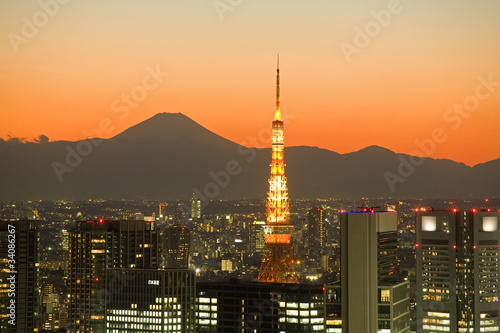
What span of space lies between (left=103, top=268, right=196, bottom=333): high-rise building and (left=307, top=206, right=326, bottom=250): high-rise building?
3012 cm

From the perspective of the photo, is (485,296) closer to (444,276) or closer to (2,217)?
(444,276)

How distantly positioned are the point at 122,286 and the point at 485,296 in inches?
715

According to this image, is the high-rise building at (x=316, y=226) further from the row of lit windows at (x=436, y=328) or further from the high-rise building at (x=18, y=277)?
the high-rise building at (x=18, y=277)

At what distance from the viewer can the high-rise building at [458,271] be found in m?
44.8

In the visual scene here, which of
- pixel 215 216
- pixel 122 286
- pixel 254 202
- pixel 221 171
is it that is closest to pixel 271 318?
pixel 122 286

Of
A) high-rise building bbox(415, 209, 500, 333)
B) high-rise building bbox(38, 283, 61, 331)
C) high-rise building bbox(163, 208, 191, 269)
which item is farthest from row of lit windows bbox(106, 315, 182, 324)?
high-rise building bbox(163, 208, 191, 269)

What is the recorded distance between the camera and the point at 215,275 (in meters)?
66.1

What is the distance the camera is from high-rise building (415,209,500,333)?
44.8m

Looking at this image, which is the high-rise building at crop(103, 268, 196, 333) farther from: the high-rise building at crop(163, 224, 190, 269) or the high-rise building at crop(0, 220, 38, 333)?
the high-rise building at crop(163, 224, 190, 269)

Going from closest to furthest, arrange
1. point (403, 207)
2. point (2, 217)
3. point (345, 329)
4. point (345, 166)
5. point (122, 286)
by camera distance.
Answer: point (345, 329) → point (122, 286) → point (403, 207) → point (2, 217) → point (345, 166)

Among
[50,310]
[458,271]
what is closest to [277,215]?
[458,271]

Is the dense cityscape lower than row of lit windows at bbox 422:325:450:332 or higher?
higher

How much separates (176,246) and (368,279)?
4123 cm

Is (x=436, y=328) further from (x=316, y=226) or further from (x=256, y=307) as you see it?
(x=316, y=226)
